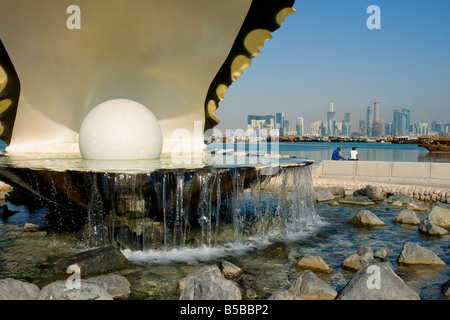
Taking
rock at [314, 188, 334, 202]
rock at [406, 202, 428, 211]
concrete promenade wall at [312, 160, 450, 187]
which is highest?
concrete promenade wall at [312, 160, 450, 187]

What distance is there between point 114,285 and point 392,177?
10.5 meters

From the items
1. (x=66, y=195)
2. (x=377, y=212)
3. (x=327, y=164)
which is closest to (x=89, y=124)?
(x=66, y=195)

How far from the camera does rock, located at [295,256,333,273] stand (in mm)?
5129

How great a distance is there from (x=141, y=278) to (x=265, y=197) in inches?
247

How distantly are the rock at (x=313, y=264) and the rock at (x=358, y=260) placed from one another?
30cm

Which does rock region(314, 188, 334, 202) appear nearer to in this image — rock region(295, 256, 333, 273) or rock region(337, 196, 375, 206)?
rock region(337, 196, 375, 206)

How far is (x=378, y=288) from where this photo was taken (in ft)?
12.4

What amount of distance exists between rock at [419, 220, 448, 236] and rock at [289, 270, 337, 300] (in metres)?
3.75

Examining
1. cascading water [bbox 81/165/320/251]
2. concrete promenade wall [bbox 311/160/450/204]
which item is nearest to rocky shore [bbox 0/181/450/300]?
cascading water [bbox 81/165/320/251]

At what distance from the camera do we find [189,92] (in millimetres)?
11281

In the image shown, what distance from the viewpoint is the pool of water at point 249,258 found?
466 cm

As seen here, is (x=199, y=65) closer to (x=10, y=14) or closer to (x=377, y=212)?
(x=10, y=14)

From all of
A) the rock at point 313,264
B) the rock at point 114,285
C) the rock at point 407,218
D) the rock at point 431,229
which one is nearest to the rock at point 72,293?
the rock at point 114,285

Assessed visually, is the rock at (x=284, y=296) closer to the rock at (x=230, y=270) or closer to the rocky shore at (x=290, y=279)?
the rocky shore at (x=290, y=279)
